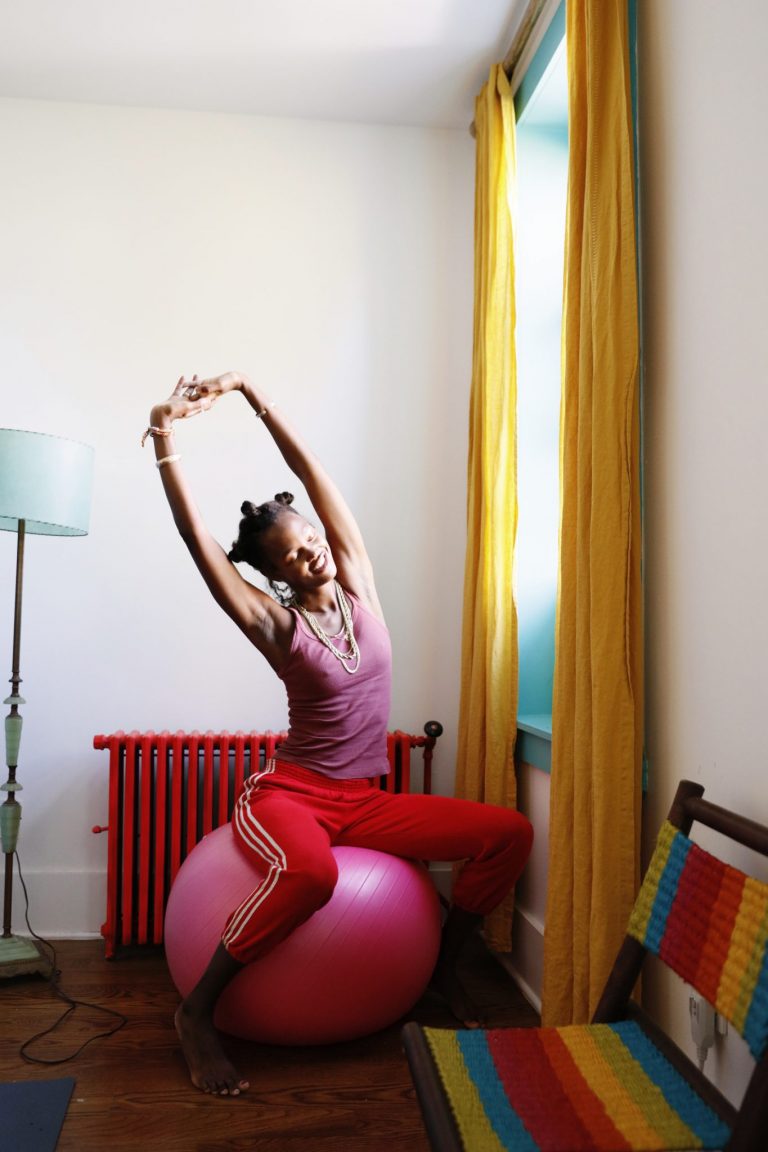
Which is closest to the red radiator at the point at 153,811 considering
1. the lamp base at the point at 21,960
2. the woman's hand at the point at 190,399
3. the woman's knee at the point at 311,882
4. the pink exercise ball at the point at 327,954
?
the lamp base at the point at 21,960

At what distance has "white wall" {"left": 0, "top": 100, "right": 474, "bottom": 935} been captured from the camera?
9.62 feet

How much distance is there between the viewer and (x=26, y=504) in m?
2.42

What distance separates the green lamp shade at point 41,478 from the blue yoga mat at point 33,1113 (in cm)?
137

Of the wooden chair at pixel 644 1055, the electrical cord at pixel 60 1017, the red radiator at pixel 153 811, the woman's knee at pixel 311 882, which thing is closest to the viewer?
the wooden chair at pixel 644 1055

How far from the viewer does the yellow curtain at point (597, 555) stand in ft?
5.47

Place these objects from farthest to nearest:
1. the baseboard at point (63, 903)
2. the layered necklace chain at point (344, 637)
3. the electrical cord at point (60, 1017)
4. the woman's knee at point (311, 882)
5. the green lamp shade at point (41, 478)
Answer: the baseboard at point (63, 903) < the green lamp shade at point (41, 478) < the layered necklace chain at point (344, 637) < the electrical cord at point (60, 1017) < the woman's knee at point (311, 882)

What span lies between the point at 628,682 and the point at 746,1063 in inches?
25.2

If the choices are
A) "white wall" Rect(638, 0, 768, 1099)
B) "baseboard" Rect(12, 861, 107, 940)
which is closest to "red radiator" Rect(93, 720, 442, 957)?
"baseboard" Rect(12, 861, 107, 940)

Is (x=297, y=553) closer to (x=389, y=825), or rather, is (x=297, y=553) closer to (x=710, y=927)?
(x=389, y=825)

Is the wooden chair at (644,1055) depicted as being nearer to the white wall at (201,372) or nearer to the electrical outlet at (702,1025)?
the electrical outlet at (702,1025)

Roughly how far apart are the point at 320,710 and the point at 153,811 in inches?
35.7

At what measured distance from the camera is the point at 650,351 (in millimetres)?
1753

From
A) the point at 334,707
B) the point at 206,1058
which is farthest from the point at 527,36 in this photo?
the point at 206,1058

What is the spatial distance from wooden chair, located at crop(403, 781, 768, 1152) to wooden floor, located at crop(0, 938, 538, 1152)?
1.98 feet
